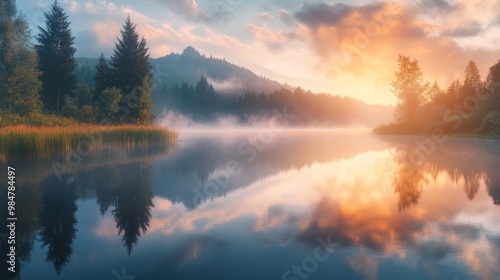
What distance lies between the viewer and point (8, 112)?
39.6 meters

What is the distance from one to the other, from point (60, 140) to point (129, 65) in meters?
33.3

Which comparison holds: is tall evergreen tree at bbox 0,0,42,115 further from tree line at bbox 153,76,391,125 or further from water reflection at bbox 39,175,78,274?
tree line at bbox 153,76,391,125

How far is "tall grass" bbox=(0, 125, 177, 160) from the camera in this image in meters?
21.2

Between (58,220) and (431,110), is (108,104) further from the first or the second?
(431,110)

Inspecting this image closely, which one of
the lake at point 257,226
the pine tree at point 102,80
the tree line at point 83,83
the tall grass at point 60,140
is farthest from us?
the pine tree at point 102,80

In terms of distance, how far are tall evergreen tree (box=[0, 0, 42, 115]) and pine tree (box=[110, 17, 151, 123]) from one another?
13.2 m

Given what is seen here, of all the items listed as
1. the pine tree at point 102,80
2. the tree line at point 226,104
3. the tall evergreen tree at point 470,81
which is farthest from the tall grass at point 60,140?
the tree line at point 226,104

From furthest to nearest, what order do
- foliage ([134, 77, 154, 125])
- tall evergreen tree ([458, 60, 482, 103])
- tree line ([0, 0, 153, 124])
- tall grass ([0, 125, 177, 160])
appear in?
1. tall evergreen tree ([458, 60, 482, 103])
2. foliage ([134, 77, 154, 125])
3. tree line ([0, 0, 153, 124])
4. tall grass ([0, 125, 177, 160])

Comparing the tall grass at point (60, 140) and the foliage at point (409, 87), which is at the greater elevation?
the foliage at point (409, 87)

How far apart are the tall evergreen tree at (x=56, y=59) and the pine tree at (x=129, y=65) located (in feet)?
25.7

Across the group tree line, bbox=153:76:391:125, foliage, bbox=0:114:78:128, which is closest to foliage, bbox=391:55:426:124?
foliage, bbox=0:114:78:128

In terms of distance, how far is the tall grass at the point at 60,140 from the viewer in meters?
21.2

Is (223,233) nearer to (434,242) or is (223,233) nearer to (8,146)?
(434,242)

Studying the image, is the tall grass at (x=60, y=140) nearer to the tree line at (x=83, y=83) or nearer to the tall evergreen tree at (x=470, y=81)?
the tree line at (x=83, y=83)
